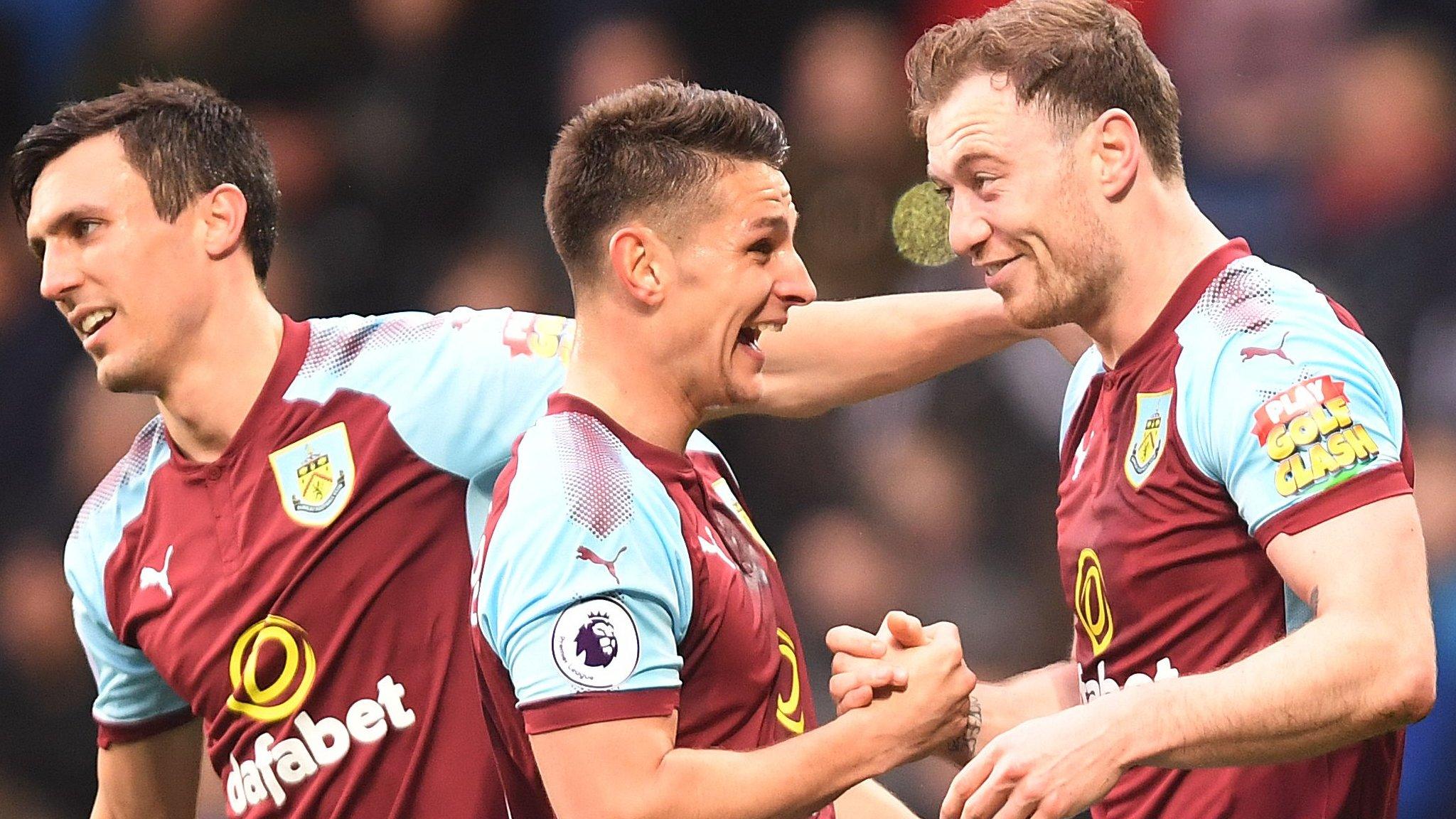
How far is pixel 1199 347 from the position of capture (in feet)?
7.46

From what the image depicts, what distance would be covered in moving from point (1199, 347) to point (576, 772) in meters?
1.04

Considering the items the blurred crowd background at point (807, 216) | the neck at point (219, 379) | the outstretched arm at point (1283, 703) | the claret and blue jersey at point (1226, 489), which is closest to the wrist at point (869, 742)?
the outstretched arm at point (1283, 703)

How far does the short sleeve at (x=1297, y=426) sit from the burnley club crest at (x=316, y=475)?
4.37 feet

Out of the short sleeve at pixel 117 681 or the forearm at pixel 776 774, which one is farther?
the short sleeve at pixel 117 681

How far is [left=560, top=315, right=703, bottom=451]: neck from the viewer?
2.20 m

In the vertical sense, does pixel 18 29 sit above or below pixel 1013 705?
above

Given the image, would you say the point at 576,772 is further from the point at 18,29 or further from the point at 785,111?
the point at 18,29

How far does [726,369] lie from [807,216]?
2584mm

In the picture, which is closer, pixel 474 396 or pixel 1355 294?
pixel 474 396

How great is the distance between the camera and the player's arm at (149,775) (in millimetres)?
2924

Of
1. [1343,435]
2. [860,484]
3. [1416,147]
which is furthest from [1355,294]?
[1343,435]

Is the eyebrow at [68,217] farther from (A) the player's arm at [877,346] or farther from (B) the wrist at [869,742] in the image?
(B) the wrist at [869,742]

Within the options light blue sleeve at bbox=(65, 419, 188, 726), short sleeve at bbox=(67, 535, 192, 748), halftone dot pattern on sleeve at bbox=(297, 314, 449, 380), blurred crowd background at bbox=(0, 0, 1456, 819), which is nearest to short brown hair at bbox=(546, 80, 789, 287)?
halftone dot pattern on sleeve at bbox=(297, 314, 449, 380)

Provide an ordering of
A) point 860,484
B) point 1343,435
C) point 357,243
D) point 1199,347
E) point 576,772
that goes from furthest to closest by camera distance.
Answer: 1. point 357,243
2. point 860,484
3. point 1199,347
4. point 1343,435
5. point 576,772
